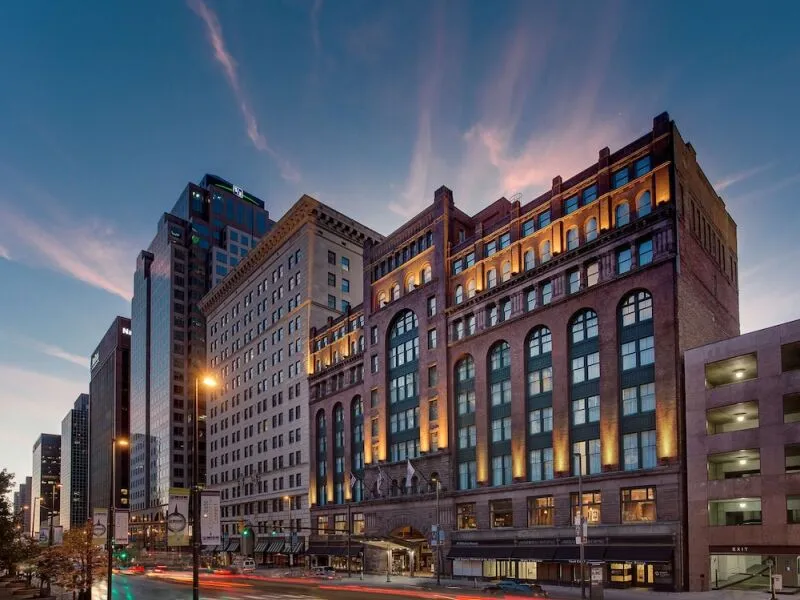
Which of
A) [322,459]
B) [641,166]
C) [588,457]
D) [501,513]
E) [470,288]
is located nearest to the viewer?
[641,166]

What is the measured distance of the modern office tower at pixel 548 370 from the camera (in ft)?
172

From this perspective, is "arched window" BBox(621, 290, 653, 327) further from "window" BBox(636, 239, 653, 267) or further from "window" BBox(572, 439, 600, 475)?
"window" BBox(572, 439, 600, 475)

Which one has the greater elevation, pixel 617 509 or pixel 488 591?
pixel 617 509

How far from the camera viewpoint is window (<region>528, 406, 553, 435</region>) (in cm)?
6041

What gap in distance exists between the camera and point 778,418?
4641cm

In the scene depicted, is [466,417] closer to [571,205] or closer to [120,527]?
[571,205]

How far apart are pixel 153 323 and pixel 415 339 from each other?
140 m

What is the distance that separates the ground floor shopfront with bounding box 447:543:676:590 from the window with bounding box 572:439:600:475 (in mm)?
5811

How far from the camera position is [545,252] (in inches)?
2496

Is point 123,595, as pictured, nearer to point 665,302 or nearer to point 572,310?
point 572,310

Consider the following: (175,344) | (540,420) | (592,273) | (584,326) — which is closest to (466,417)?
(540,420)

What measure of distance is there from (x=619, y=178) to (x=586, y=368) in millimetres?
16164

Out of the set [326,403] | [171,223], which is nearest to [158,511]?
[171,223]

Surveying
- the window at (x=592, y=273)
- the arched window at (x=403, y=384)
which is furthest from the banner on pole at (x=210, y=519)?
the arched window at (x=403, y=384)
